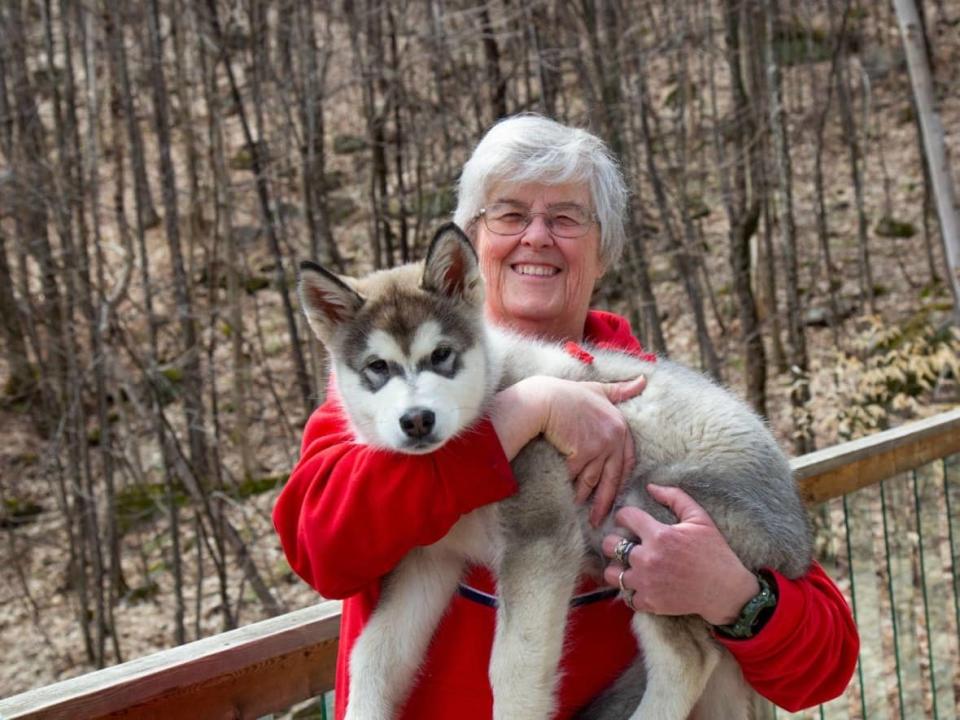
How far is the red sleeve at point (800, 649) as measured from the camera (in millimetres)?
2381

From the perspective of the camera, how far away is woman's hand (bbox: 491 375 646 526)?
253 cm

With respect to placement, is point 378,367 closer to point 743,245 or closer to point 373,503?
point 373,503

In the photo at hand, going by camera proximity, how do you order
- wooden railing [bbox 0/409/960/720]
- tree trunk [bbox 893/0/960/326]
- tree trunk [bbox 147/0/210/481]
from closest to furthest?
wooden railing [bbox 0/409/960/720]
tree trunk [bbox 893/0/960/326]
tree trunk [bbox 147/0/210/481]

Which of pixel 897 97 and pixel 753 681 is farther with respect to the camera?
pixel 897 97

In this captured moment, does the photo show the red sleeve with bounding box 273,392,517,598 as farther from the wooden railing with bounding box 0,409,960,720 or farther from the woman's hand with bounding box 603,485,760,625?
the woman's hand with bounding box 603,485,760,625

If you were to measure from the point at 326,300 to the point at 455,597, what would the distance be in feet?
3.03

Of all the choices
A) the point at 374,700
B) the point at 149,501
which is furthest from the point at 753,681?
the point at 149,501

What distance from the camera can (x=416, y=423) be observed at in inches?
96.0

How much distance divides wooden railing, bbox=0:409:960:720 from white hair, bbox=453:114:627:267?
1342 millimetres

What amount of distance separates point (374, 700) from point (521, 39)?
947cm

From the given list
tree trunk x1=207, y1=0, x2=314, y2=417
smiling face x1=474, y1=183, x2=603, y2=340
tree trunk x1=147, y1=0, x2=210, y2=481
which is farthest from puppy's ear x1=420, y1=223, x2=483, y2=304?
tree trunk x1=147, y1=0, x2=210, y2=481

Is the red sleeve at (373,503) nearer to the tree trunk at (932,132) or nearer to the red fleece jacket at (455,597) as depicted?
the red fleece jacket at (455,597)

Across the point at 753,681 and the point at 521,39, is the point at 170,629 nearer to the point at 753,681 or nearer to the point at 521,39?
the point at 521,39

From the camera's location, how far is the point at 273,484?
11508 mm
